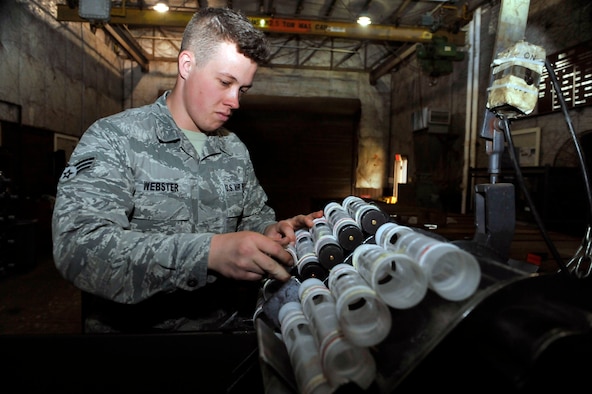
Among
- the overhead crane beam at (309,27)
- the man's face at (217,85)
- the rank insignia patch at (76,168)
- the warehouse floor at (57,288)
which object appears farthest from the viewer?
the overhead crane beam at (309,27)

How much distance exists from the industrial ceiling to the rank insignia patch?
427 centimetres

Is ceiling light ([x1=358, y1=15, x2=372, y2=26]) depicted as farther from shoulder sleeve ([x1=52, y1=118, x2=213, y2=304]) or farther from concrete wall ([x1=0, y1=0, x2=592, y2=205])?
shoulder sleeve ([x1=52, y1=118, x2=213, y2=304])

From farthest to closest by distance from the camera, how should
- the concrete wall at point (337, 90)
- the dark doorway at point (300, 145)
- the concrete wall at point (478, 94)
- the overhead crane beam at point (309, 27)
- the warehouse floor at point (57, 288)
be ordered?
the concrete wall at point (337, 90) → the dark doorway at point (300, 145) → the overhead crane beam at point (309, 27) → the concrete wall at point (478, 94) → the warehouse floor at point (57, 288)

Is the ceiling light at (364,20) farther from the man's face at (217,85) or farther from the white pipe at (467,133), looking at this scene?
the man's face at (217,85)

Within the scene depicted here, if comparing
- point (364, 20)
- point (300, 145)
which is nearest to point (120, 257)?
point (364, 20)

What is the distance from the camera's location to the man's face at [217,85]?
1.41m

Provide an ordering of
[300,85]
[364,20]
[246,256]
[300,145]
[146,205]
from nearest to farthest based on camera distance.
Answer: [246,256] < [146,205] < [364,20] < [300,145] < [300,85]

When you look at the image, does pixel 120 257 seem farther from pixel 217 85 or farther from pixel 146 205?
pixel 217 85

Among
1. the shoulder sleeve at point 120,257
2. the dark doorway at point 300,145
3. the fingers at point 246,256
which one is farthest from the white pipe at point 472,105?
the shoulder sleeve at point 120,257

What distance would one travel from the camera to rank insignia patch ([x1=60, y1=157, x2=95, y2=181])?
1.13m

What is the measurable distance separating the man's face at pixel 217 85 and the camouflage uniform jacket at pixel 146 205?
0.13 meters

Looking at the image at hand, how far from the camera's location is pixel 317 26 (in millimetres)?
6332

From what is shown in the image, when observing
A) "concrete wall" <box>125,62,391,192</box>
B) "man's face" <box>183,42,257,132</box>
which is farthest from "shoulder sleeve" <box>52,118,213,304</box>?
"concrete wall" <box>125,62,391,192</box>

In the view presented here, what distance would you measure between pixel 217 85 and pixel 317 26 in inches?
220
